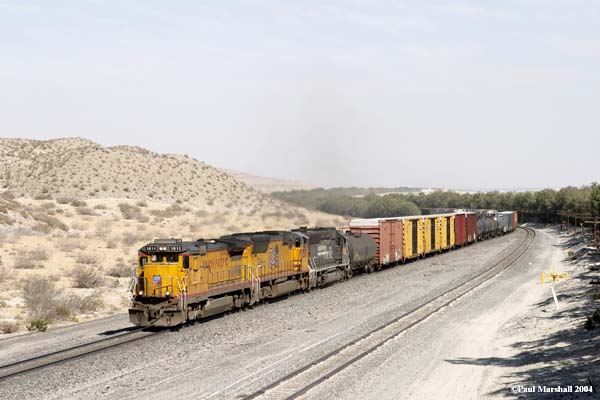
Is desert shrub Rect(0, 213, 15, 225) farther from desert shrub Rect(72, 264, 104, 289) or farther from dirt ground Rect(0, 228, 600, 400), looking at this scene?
dirt ground Rect(0, 228, 600, 400)

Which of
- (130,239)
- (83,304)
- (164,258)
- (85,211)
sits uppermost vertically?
(85,211)

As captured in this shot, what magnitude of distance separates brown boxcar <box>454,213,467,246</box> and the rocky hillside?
31485 mm

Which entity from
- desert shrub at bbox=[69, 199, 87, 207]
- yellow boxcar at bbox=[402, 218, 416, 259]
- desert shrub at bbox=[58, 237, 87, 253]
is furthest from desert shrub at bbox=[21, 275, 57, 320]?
desert shrub at bbox=[69, 199, 87, 207]

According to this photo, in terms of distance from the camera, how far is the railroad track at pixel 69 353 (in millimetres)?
17141

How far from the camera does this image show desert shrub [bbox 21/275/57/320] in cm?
2524

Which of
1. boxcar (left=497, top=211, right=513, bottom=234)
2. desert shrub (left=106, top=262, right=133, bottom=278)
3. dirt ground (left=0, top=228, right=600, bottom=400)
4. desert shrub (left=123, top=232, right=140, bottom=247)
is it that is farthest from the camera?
boxcar (left=497, top=211, right=513, bottom=234)

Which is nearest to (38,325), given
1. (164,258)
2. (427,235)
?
(164,258)

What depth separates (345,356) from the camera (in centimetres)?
1800

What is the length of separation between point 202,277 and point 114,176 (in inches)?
2773

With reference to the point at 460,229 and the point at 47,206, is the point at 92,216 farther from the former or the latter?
the point at 460,229

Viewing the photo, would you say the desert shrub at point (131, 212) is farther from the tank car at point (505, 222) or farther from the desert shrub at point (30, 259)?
the tank car at point (505, 222)

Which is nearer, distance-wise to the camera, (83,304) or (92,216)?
(83,304)

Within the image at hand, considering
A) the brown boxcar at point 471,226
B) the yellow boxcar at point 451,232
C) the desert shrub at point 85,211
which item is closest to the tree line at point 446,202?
the brown boxcar at point 471,226

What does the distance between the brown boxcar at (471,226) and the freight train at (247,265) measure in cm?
2146
